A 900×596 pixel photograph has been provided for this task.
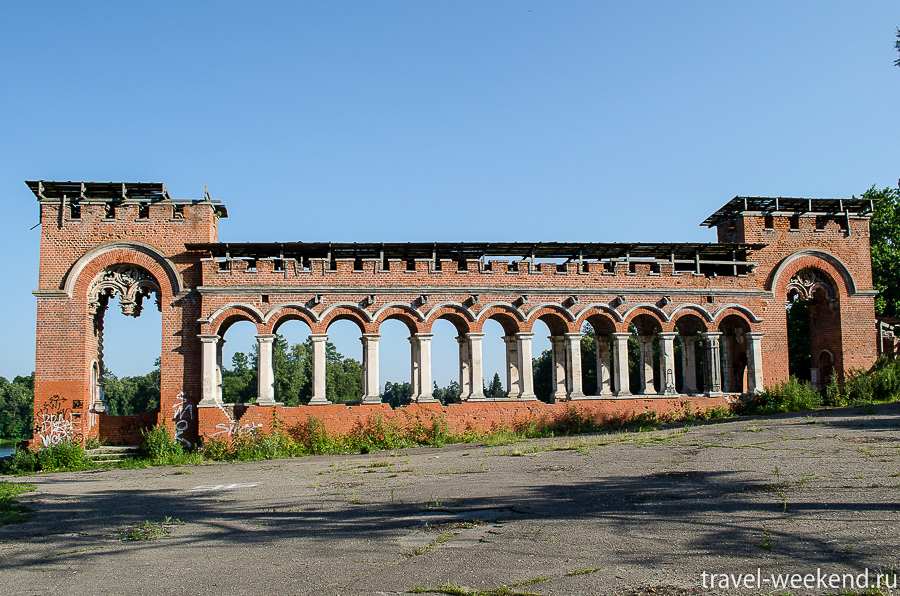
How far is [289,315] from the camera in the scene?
20.0m

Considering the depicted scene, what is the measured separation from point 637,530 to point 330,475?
804 cm

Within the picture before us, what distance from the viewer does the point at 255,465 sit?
1719 cm

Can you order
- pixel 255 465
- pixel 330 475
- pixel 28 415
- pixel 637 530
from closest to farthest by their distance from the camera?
1. pixel 637 530
2. pixel 330 475
3. pixel 255 465
4. pixel 28 415

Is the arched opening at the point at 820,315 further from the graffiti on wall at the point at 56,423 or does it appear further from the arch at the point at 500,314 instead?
the graffiti on wall at the point at 56,423

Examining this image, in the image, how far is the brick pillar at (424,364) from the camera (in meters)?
20.3

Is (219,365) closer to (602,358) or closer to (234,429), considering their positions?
→ (234,429)

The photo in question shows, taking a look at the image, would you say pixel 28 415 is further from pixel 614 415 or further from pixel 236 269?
pixel 614 415

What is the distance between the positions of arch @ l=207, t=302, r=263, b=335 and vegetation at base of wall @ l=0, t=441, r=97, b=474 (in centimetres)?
471

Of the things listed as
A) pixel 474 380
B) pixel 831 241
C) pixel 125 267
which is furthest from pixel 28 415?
pixel 831 241

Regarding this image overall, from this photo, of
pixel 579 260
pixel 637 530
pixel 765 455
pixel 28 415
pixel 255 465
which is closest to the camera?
pixel 637 530

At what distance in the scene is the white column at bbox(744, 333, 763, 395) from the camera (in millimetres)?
21859

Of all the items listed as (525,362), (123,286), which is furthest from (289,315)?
(525,362)

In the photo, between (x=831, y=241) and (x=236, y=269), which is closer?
(x=236, y=269)

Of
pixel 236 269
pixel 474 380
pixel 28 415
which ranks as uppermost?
pixel 236 269
